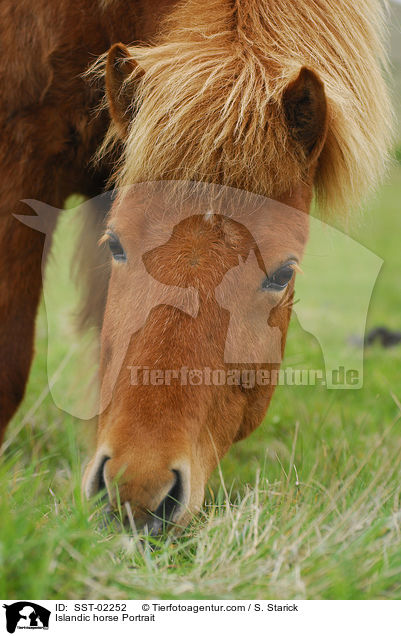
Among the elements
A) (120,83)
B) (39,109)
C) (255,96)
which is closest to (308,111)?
(255,96)

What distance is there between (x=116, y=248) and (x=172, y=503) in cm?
92

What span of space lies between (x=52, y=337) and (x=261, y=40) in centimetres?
370

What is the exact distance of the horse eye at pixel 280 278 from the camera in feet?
7.21

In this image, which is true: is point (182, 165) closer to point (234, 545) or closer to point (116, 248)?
point (116, 248)

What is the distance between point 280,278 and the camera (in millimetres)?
2232

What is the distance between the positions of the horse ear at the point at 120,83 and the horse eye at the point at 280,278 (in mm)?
812

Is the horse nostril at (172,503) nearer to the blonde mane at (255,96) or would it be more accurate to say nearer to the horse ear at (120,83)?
the blonde mane at (255,96)

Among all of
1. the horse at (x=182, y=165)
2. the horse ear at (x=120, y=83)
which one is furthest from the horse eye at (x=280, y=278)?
the horse ear at (x=120, y=83)

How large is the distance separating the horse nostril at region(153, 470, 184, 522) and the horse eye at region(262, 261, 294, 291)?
725 mm

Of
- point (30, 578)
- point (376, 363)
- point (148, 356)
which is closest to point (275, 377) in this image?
point (148, 356)

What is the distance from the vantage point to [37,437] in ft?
12.1

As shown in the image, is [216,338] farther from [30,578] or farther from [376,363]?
[376,363]
